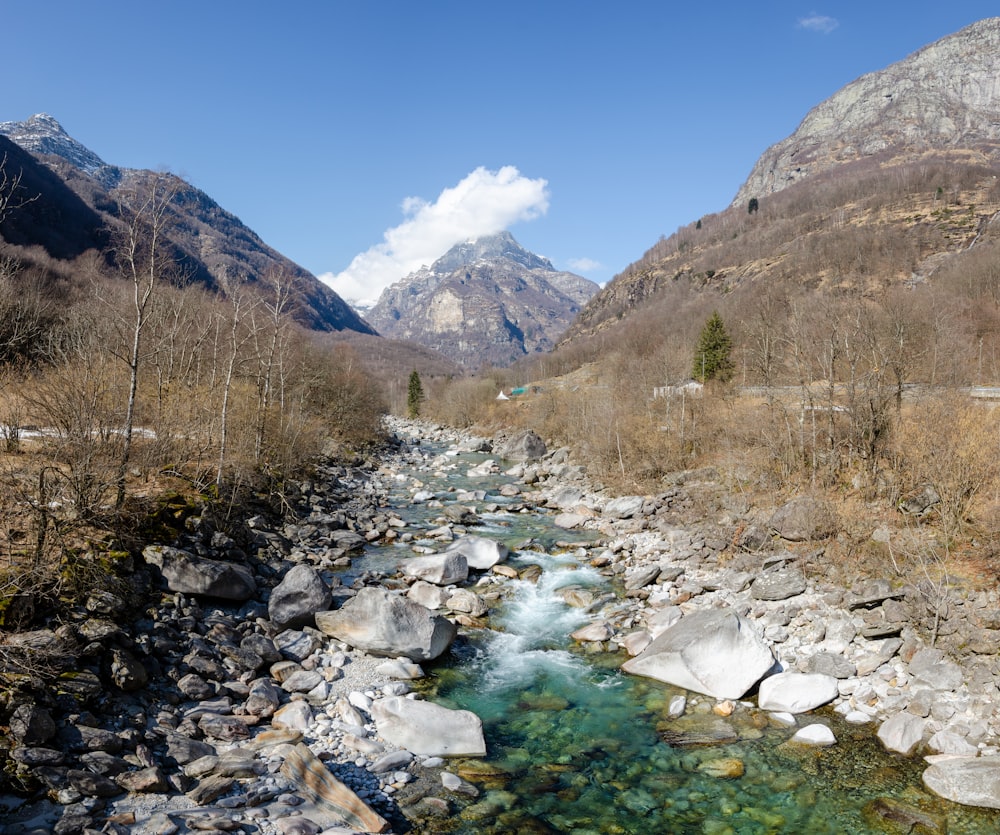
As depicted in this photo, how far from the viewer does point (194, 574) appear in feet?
38.9

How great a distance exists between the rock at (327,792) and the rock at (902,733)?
8.17m

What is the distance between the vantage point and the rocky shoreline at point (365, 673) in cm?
680

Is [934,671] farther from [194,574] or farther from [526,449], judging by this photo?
[526,449]

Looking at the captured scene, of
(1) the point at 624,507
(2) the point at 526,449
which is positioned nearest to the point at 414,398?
(2) the point at 526,449

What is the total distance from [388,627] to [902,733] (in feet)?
31.0

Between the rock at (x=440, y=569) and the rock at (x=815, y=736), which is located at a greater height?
the rock at (x=440, y=569)

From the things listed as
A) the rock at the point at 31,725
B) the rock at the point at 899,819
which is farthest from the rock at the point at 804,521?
the rock at the point at 31,725

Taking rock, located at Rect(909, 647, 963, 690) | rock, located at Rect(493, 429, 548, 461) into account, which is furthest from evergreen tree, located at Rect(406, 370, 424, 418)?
rock, located at Rect(909, 647, 963, 690)

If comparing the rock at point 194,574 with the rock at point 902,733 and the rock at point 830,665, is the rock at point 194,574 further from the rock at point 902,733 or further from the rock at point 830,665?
the rock at point 902,733

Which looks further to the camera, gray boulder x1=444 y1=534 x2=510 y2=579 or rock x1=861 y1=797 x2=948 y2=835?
gray boulder x1=444 y1=534 x2=510 y2=579

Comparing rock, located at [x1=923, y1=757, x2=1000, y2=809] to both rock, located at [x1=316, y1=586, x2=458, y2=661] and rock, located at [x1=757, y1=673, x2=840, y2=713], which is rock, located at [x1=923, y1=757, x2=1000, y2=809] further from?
rock, located at [x1=316, y1=586, x2=458, y2=661]

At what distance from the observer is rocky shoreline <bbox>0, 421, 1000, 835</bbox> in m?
6.80

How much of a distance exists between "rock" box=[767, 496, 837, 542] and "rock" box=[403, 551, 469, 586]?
31.6ft

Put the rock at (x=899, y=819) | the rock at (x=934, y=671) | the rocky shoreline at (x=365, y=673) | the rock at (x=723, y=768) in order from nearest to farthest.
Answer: the rocky shoreline at (x=365, y=673), the rock at (x=899, y=819), the rock at (x=723, y=768), the rock at (x=934, y=671)
